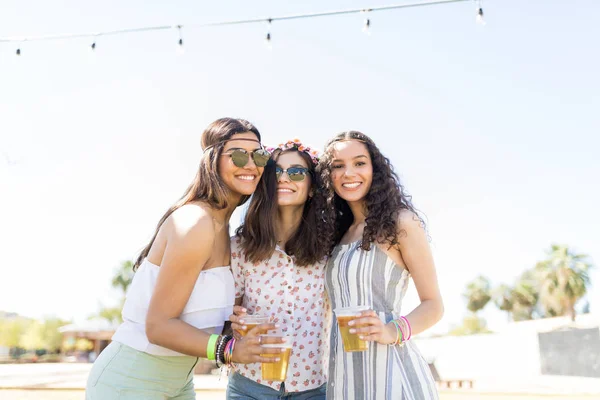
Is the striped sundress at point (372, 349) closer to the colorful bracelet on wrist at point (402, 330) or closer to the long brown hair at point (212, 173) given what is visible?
the colorful bracelet on wrist at point (402, 330)

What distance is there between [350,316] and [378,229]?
0.71 meters

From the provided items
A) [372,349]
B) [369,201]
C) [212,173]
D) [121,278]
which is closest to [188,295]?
[212,173]

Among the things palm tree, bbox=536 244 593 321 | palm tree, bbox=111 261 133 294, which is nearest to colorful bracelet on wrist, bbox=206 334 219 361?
palm tree, bbox=536 244 593 321

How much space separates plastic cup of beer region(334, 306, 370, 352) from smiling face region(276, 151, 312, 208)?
1035 millimetres

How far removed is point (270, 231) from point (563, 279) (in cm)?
4475

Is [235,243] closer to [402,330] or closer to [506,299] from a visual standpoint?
[402,330]

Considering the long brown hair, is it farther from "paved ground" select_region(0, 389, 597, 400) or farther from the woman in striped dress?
"paved ground" select_region(0, 389, 597, 400)

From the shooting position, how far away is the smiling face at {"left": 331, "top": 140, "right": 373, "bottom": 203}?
3.61 meters

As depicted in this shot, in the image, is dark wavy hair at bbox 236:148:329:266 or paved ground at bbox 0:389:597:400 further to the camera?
paved ground at bbox 0:389:597:400

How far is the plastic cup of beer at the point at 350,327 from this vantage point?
110 inches

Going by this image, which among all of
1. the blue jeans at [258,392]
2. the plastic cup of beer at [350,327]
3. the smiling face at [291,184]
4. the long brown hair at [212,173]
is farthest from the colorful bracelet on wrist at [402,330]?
the long brown hair at [212,173]

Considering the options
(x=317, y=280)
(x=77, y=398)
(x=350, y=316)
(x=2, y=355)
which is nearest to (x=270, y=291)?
(x=317, y=280)

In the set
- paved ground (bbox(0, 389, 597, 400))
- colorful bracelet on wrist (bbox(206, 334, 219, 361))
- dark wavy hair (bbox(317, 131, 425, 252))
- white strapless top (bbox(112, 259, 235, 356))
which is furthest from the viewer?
paved ground (bbox(0, 389, 597, 400))

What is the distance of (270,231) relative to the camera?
3.46m
